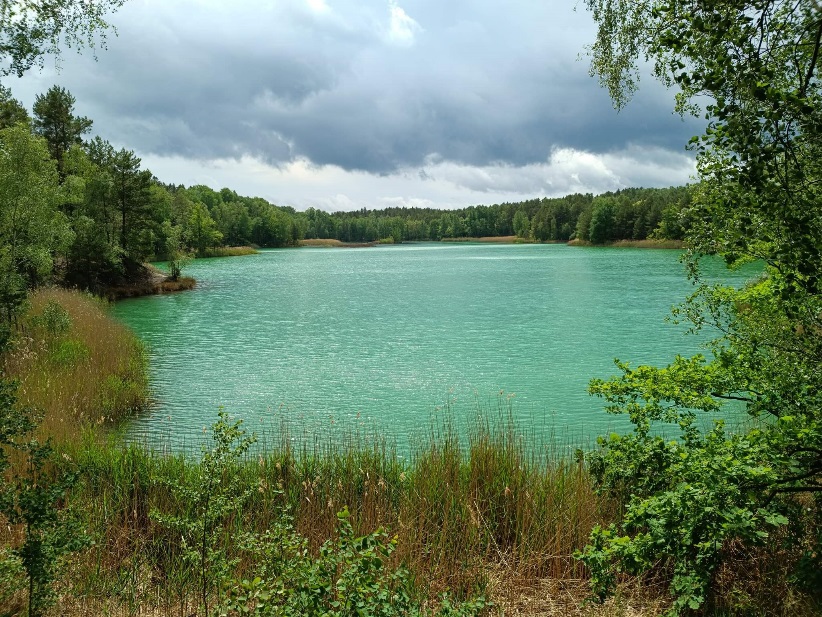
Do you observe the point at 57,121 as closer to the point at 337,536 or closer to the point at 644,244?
the point at 337,536

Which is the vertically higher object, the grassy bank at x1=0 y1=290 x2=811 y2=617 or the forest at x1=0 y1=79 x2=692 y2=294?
the forest at x1=0 y1=79 x2=692 y2=294

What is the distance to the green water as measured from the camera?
1392cm

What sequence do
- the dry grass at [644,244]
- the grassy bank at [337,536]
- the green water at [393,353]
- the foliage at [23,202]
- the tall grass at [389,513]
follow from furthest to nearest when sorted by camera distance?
the dry grass at [644,244]
the foliage at [23,202]
the green water at [393,353]
the tall grass at [389,513]
the grassy bank at [337,536]

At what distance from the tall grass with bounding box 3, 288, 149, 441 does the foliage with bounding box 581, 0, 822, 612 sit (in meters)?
8.55

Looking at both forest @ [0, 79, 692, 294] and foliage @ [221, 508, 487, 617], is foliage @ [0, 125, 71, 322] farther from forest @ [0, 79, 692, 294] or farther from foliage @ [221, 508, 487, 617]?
foliage @ [221, 508, 487, 617]

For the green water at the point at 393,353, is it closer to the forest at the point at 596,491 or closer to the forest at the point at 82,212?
the forest at the point at 596,491

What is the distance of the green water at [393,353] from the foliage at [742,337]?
3.22 meters

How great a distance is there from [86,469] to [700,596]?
716 centimetres

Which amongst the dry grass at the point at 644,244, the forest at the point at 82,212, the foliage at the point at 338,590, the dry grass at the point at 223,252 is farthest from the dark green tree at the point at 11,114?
the dry grass at the point at 644,244

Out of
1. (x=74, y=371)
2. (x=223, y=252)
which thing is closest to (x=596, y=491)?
(x=74, y=371)

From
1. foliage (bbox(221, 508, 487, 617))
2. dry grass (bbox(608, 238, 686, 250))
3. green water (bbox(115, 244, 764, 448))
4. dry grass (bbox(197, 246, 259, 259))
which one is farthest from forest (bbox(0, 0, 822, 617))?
dry grass (bbox(197, 246, 259, 259))

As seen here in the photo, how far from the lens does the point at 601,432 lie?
12.6 metres

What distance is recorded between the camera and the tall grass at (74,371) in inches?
437

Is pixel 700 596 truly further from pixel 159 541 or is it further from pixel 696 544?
pixel 159 541
